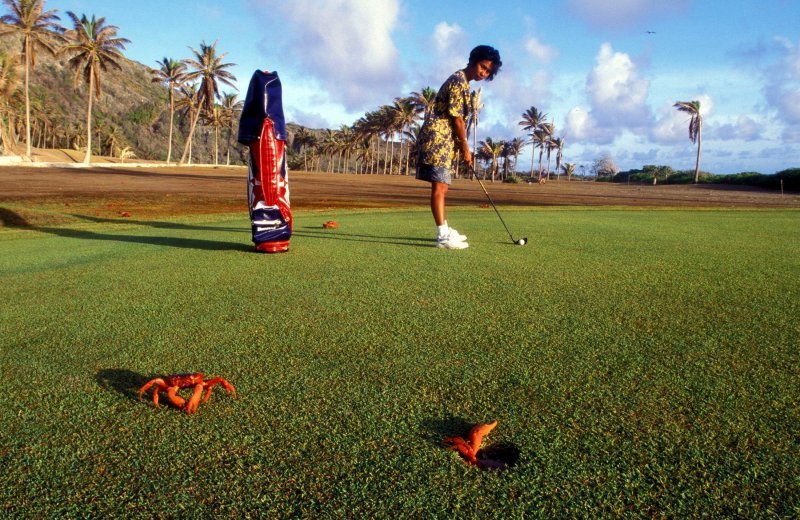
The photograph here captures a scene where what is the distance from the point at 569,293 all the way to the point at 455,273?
3.18 feet

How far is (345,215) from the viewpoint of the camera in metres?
10.7

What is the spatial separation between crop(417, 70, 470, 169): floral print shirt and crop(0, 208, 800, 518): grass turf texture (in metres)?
1.77

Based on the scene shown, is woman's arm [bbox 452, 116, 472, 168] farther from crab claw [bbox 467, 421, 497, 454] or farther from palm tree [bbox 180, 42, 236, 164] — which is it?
palm tree [bbox 180, 42, 236, 164]

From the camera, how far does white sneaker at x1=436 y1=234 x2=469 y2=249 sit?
5.39 meters

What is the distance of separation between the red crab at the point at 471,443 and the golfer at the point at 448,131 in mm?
3857

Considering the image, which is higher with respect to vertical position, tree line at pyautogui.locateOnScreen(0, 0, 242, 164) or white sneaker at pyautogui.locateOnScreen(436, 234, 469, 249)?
tree line at pyautogui.locateOnScreen(0, 0, 242, 164)

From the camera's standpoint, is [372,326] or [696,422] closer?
[696,422]

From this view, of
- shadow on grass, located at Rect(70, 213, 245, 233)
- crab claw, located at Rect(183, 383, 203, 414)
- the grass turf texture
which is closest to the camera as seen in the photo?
the grass turf texture

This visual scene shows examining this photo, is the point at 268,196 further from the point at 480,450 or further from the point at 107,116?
the point at 107,116

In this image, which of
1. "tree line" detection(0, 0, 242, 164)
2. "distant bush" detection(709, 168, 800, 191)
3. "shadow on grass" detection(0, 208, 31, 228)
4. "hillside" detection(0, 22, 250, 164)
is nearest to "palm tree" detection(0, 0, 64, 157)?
"tree line" detection(0, 0, 242, 164)

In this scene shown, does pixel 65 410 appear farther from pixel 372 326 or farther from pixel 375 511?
pixel 372 326

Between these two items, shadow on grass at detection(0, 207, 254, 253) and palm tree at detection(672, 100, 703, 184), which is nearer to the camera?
shadow on grass at detection(0, 207, 254, 253)

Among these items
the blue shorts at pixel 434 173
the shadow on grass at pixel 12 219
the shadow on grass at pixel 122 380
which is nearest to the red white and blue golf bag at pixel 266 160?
the blue shorts at pixel 434 173

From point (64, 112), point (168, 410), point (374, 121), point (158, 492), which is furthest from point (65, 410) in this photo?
point (64, 112)
